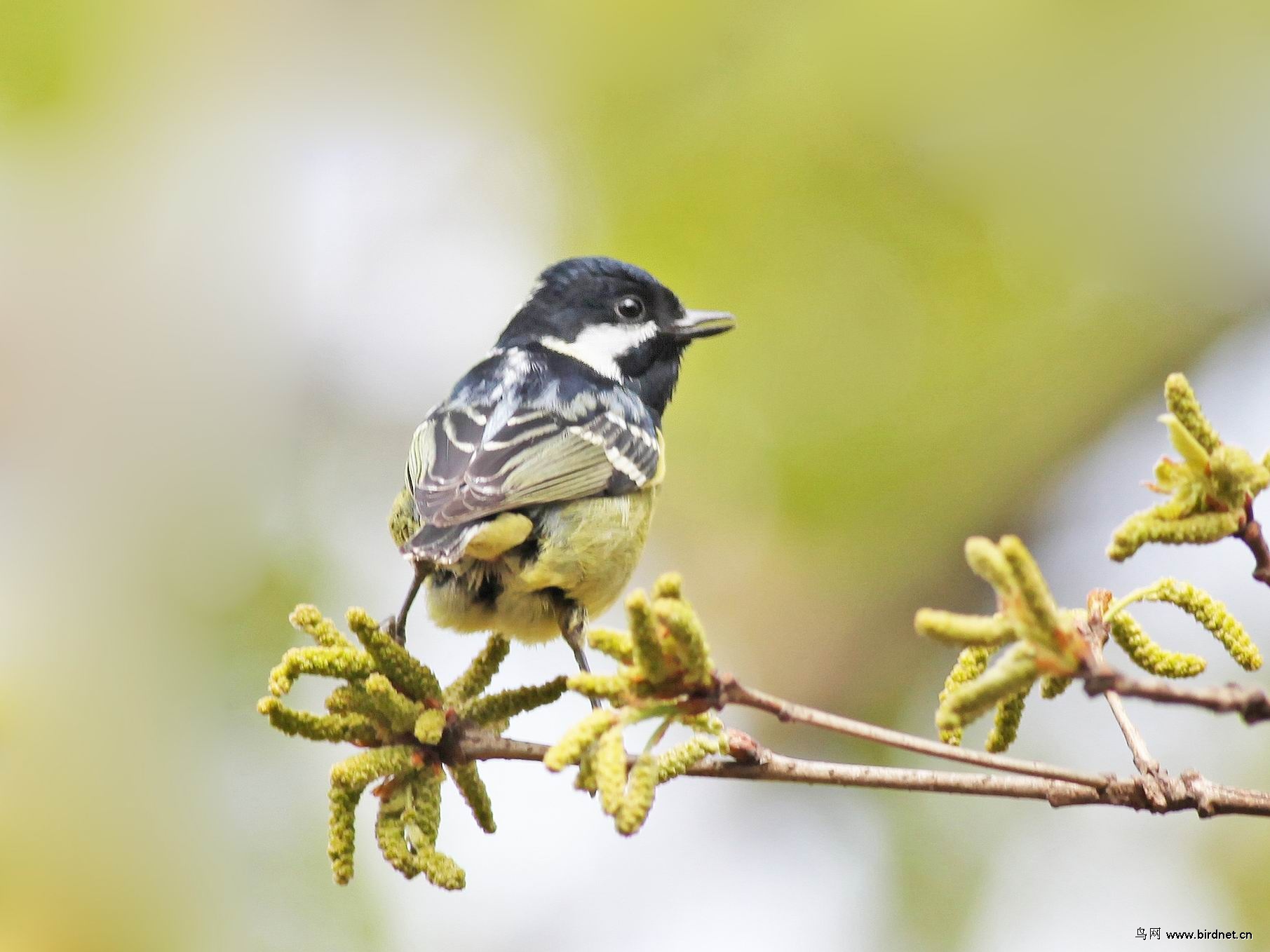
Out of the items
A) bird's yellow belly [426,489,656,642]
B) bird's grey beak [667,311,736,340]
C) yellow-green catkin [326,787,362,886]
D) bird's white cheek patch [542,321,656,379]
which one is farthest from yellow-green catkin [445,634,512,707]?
bird's grey beak [667,311,736,340]

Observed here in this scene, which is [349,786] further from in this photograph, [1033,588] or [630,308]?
[630,308]

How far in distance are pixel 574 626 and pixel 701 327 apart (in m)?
1.50

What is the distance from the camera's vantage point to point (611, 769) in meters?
1.50

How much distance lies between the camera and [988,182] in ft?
18.0

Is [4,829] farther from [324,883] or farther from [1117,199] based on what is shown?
[1117,199]

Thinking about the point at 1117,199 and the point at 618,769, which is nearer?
the point at 618,769

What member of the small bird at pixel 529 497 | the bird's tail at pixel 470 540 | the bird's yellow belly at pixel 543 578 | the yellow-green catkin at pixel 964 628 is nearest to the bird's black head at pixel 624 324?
the small bird at pixel 529 497

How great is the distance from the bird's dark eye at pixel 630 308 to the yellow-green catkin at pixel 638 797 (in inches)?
110

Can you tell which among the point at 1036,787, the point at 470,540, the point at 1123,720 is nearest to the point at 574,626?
the point at 470,540

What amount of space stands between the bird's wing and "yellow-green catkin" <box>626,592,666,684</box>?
1.26 meters

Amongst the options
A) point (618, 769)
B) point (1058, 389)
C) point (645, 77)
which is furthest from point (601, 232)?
point (618, 769)

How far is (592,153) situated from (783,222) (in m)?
0.93

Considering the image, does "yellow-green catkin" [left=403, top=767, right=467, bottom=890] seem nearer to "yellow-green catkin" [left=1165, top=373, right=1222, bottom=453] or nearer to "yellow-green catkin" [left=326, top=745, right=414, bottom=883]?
"yellow-green catkin" [left=326, top=745, right=414, bottom=883]

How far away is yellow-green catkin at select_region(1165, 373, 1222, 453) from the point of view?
1512mm
